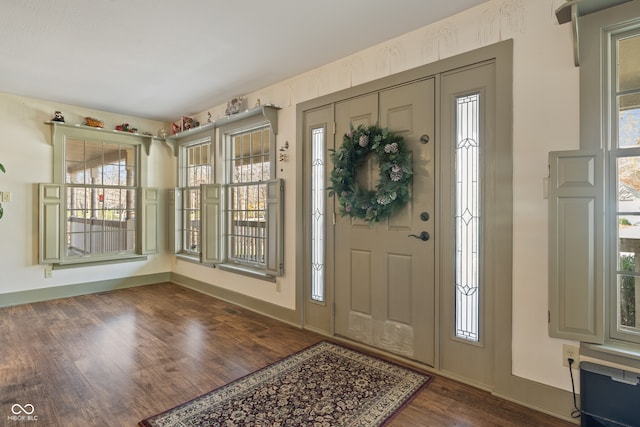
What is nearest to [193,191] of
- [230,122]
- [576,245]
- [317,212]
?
[230,122]

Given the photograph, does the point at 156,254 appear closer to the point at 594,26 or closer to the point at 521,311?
the point at 521,311

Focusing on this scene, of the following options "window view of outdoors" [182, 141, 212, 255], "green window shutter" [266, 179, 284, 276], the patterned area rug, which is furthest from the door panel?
"window view of outdoors" [182, 141, 212, 255]

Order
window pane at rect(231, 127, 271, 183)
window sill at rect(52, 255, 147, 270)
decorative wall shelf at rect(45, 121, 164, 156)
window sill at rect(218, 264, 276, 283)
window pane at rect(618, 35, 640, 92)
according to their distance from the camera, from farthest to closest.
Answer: window sill at rect(52, 255, 147, 270) < decorative wall shelf at rect(45, 121, 164, 156) < window pane at rect(231, 127, 271, 183) < window sill at rect(218, 264, 276, 283) < window pane at rect(618, 35, 640, 92)

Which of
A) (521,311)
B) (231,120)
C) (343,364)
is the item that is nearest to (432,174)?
(521,311)

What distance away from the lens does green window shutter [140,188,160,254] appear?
5234 mm

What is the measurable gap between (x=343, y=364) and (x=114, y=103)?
Answer: 179 inches

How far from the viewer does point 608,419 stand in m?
1.70

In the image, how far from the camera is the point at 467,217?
2377 millimetres

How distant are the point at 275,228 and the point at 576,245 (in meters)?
2.69

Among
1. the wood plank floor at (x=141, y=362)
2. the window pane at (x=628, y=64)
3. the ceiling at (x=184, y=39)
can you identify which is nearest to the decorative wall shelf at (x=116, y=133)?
the ceiling at (x=184, y=39)

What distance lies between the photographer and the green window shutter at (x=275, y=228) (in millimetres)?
3634

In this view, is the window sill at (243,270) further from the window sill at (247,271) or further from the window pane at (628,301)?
the window pane at (628,301)

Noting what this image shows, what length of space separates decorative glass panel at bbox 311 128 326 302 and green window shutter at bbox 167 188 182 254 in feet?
9.76

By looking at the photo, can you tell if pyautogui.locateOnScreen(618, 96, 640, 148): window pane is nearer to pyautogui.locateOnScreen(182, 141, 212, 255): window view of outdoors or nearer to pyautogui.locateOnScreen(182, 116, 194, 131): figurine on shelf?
pyautogui.locateOnScreen(182, 141, 212, 255): window view of outdoors
